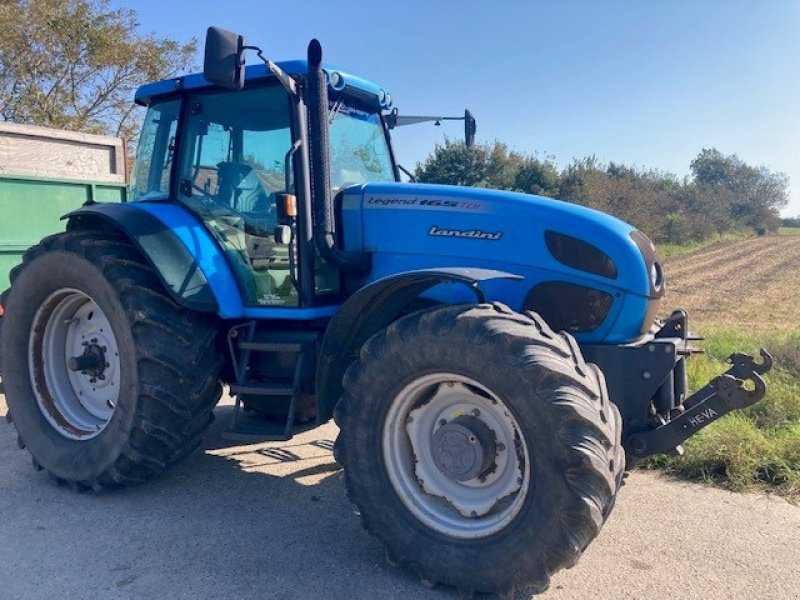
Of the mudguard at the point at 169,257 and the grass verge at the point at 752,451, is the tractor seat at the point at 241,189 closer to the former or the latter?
the mudguard at the point at 169,257

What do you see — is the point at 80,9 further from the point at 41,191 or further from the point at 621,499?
the point at 621,499

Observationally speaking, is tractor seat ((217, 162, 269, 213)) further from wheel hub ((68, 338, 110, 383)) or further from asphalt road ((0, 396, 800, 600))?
asphalt road ((0, 396, 800, 600))

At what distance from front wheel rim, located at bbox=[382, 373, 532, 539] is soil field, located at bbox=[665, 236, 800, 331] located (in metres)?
7.92

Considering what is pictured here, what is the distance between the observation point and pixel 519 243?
3518mm

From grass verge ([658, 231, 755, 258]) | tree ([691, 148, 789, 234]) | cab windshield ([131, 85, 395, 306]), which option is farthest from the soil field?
tree ([691, 148, 789, 234])

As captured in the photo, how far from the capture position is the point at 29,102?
56.1 ft

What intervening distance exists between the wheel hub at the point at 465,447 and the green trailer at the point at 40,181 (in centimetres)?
545

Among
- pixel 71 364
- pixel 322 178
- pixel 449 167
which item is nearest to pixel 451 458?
pixel 322 178

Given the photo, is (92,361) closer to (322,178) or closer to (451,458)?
(322,178)

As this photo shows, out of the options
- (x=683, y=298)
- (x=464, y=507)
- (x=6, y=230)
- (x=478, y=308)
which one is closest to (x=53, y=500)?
(x=464, y=507)

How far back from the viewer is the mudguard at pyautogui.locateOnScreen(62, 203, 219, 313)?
3857 millimetres

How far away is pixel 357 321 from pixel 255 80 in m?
1.63

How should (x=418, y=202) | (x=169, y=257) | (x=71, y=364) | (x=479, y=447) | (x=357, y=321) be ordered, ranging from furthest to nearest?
(x=71, y=364), (x=169, y=257), (x=418, y=202), (x=357, y=321), (x=479, y=447)

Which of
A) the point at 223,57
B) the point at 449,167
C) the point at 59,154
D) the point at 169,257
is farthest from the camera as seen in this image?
the point at 449,167
